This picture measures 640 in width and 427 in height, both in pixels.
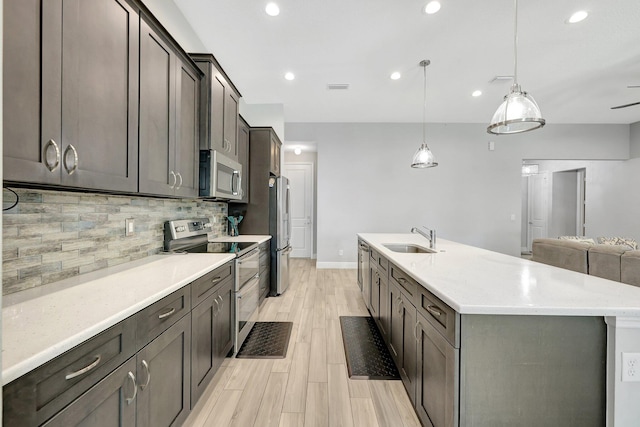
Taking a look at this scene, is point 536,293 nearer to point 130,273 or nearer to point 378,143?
point 130,273

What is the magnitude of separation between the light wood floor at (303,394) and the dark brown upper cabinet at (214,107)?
1766 mm

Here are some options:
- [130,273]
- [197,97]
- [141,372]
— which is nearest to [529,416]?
[141,372]

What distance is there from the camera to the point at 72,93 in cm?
105

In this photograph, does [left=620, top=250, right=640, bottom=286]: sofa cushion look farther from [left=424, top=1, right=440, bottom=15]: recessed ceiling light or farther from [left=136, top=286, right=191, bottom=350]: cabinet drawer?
[left=136, top=286, right=191, bottom=350]: cabinet drawer

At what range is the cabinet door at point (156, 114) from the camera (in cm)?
150

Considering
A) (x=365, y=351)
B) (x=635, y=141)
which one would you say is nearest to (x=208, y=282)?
(x=365, y=351)

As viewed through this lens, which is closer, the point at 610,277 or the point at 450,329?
the point at 450,329

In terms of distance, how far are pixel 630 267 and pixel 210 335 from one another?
3.89 metres

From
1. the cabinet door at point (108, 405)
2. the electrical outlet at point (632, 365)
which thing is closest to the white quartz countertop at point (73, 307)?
the cabinet door at point (108, 405)

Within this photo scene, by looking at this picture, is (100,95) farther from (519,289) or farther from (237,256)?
(519,289)

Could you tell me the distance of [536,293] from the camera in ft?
3.99

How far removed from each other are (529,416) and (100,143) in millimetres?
2171

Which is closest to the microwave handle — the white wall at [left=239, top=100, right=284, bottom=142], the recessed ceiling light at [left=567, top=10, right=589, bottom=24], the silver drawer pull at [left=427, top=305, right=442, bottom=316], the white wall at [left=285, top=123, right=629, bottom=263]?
the silver drawer pull at [left=427, top=305, right=442, bottom=316]

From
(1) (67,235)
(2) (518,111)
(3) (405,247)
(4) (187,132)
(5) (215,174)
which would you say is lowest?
(3) (405,247)
